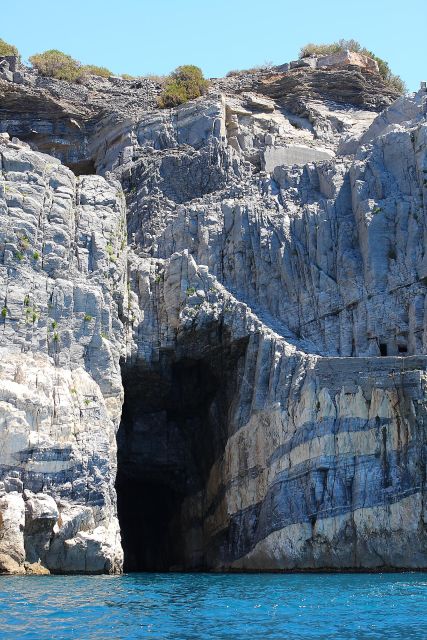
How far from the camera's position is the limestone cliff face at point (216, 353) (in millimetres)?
47656

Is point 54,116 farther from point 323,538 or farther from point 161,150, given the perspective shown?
point 323,538

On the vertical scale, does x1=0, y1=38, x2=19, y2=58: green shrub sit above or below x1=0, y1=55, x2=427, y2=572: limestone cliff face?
above

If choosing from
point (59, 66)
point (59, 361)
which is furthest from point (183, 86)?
point (59, 361)

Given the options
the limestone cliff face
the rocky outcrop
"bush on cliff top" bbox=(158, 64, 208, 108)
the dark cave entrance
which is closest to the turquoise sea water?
the rocky outcrop

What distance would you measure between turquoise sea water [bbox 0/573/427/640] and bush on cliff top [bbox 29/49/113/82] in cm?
4658

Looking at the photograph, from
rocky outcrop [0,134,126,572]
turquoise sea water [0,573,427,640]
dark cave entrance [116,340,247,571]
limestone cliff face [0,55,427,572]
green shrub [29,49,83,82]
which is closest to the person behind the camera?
turquoise sea water [0,573,427,640]

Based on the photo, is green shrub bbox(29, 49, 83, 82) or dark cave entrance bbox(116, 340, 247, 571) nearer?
dark cave entrance bbox(116, 340, 247, 571)

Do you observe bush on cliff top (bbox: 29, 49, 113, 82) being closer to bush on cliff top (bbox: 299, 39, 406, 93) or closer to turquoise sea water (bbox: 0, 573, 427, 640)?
bush on cliff top (bbox: 299, 39, 406, 93)

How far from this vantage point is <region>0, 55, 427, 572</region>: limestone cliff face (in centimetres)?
4766

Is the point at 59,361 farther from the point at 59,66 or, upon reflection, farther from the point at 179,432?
the point at 59,66

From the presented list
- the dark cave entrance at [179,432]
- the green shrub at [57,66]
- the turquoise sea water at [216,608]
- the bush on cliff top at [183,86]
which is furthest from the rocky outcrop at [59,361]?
the green shrub at [57,66]

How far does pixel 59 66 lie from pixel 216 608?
56.4 metres

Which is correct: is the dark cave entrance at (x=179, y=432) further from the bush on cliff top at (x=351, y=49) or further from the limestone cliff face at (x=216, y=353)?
the bush on cliff top at (x=351, y=49)

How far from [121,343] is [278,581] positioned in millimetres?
15052
